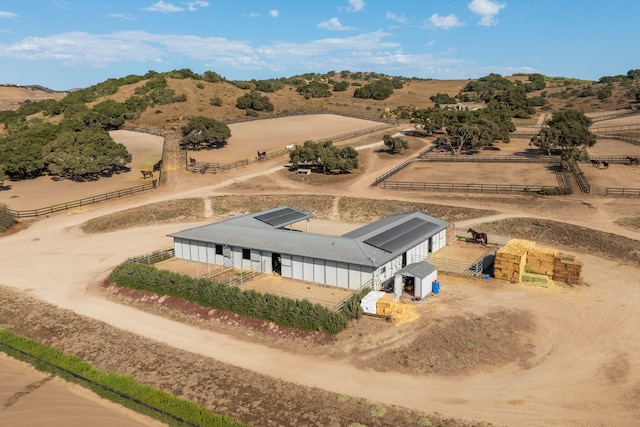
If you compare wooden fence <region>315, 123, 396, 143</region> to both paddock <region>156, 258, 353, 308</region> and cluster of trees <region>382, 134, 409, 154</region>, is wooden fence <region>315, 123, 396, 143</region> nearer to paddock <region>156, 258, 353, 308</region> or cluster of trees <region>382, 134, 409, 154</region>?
cluster of trees <region>382, 134, 409, 154</region>

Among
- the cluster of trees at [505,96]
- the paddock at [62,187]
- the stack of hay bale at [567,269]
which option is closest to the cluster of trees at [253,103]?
the paddock at [62,187]

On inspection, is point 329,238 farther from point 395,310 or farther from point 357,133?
point 357,133

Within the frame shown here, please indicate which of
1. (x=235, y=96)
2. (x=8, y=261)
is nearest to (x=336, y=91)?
(x=235, y=96)

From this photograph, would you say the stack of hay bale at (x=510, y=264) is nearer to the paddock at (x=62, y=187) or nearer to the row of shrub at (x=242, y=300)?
the row of shrub at (x=242, y=300)

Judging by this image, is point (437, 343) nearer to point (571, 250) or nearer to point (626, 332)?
point (626, 332)

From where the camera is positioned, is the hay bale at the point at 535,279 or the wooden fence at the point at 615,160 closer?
the hay bale at the point at 535,279

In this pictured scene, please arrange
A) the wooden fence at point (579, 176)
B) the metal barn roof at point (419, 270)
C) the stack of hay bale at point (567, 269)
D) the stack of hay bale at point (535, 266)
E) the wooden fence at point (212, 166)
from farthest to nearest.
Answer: the wooden fence at point (212, 166)
the wooden fence at point (579, 176)
the stack of hay bale at point (535, 266)
the stack of hay bale at point (567, 269)
the metal barn roof at point (419, 270)
